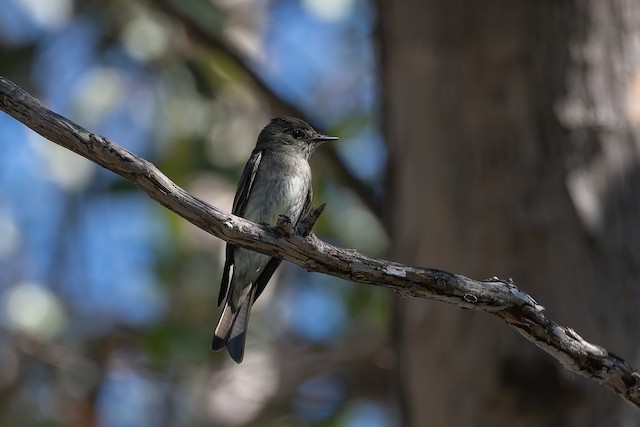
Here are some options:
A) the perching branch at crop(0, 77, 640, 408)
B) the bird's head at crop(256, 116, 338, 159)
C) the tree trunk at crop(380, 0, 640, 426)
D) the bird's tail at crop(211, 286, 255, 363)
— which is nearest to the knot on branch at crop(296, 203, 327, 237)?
the perching branch at crop(0, 77, 640, 408)

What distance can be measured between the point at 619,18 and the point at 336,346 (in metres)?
3.33

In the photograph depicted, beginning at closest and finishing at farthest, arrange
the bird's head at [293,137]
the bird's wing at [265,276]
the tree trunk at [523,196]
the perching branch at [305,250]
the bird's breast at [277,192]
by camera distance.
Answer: the perching branch at [305,250] → the tree trunk at [523,196] → the bird's wing at [265,276] → the bird's breast at [277,192] → the bird's head at [293,137]

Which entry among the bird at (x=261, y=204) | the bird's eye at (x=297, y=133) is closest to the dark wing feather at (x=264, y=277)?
the bird at (x=261, y=204)

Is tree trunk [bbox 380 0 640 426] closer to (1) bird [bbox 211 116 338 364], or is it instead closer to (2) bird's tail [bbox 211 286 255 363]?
(1) bird [bbox 211 116 338 364]

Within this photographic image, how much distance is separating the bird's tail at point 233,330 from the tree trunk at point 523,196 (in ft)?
2.16

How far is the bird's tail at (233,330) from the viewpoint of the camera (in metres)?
3.62

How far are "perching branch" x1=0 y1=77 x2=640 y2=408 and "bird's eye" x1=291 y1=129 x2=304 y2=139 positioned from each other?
7.42 ft

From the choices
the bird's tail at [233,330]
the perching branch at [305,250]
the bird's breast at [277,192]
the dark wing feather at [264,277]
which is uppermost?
the bird's breast at [277,192]

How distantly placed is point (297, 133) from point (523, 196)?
1.27 meters

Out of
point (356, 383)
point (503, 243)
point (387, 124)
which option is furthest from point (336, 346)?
point (503, 243)

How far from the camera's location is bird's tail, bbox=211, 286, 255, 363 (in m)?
3.62

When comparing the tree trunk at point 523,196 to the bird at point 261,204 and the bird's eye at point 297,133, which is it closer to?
the bird at point 261,204

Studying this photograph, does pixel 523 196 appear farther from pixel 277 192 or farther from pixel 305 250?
pixel 305 250

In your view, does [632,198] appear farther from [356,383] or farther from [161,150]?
[161,150]
